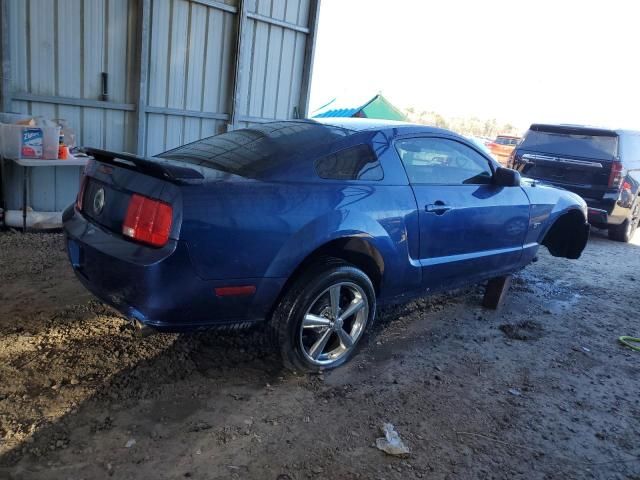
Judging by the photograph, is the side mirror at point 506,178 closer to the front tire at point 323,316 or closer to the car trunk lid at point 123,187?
the front tire at point 323,316

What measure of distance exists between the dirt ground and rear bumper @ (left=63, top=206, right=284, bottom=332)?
0.49m

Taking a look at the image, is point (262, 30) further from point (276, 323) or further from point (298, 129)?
point (276, 323)

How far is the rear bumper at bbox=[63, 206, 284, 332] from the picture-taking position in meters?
2.51

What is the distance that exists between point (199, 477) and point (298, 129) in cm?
224

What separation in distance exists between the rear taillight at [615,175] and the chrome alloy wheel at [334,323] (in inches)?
235

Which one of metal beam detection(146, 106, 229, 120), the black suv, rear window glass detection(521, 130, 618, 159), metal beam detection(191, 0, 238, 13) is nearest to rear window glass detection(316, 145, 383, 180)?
metal beam detection(146, 106, 229, 120)

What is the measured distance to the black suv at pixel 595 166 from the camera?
7.69 m

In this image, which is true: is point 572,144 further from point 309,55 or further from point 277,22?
point 277,22

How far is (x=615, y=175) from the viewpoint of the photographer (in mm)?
7633

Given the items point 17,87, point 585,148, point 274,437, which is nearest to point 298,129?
point 274,437

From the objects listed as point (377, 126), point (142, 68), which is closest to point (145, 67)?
point (142, 68)

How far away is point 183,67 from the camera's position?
687cm

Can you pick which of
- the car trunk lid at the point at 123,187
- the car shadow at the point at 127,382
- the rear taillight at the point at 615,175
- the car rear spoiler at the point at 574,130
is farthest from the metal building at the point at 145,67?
the rear taillight at the point at 615,175

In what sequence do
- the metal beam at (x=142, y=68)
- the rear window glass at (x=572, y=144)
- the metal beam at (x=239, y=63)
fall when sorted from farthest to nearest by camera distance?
1. the rear window glass at (x=572, y=144)
2. the metal beam at (x=239, y=63)
3. the metal beam at (x=142, y=68)
